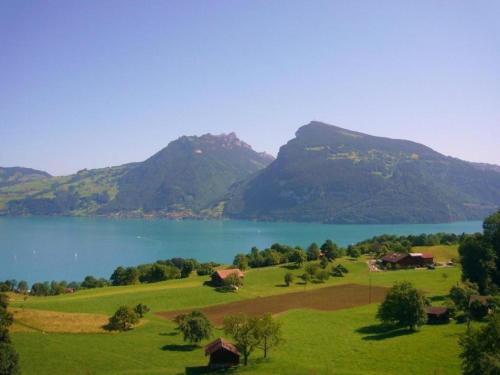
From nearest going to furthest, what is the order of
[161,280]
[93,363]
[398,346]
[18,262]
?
1. [93,363]
2. [398,346]
3. [161,280]
4. [18,262]

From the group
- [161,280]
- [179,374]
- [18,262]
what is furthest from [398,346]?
[18,262]

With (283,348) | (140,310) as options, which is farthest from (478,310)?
(140,310)

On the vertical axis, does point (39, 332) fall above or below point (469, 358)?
below

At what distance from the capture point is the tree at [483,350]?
31109mm

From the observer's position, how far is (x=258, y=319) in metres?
48.6

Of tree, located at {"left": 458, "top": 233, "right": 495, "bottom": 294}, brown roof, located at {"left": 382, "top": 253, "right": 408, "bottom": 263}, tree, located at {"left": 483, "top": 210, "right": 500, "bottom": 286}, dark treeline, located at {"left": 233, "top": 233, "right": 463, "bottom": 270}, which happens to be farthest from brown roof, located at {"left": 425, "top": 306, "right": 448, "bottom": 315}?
brown roof, located at {"left": 382, "top": 253, "right": 408, "bottom": 263}

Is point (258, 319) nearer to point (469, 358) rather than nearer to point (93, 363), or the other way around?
point (93, 363)

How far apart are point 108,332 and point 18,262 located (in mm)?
134924

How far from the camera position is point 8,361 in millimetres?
38000

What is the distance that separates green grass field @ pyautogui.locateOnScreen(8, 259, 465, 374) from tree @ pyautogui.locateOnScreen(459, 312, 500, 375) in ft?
16.9

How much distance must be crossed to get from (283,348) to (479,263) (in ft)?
127

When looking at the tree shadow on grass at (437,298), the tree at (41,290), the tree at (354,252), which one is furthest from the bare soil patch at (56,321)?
the tree at (354,252)

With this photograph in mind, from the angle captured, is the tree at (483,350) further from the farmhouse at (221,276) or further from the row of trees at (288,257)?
the row of trees at (288,257)

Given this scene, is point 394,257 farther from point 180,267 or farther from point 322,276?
point 180,267
